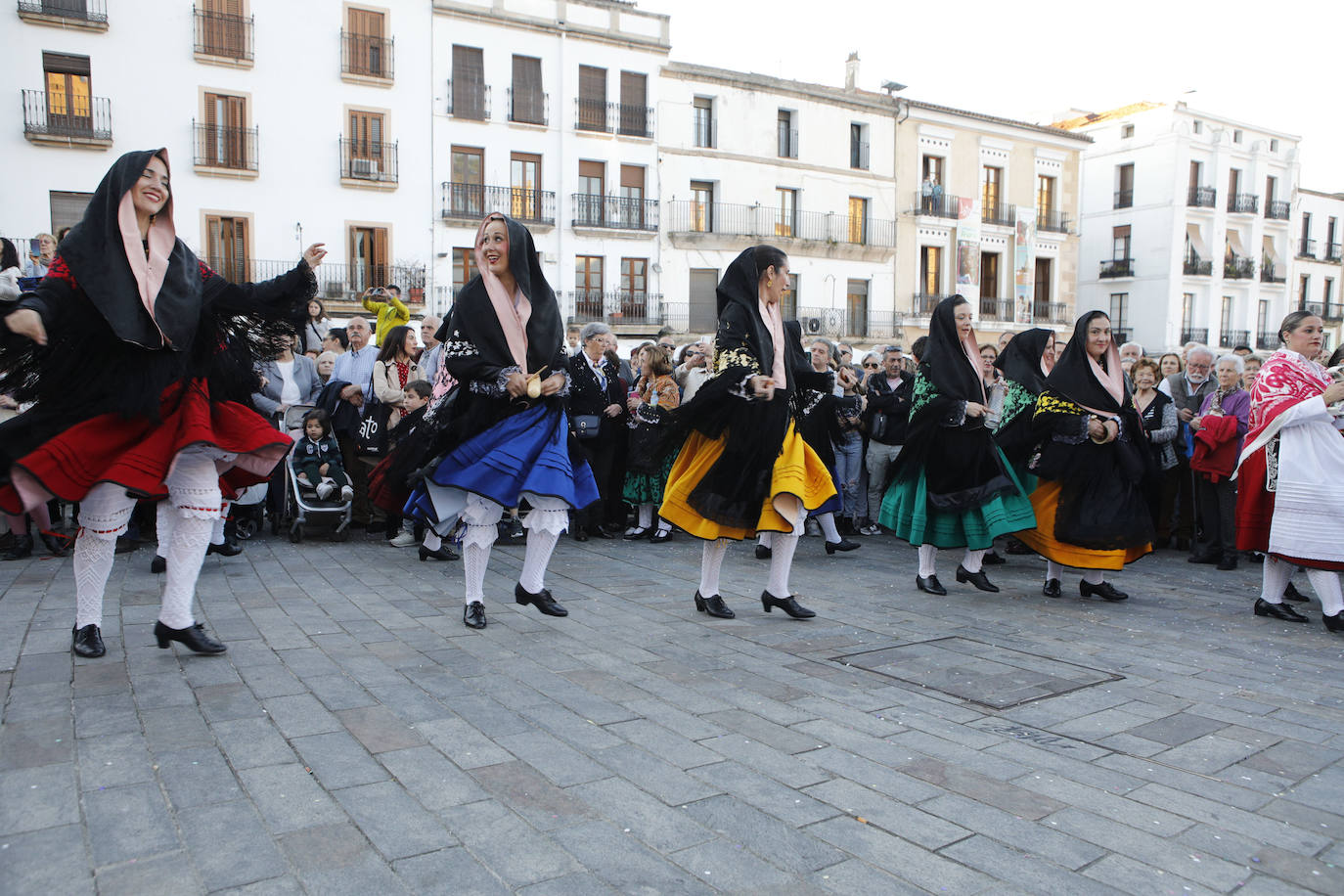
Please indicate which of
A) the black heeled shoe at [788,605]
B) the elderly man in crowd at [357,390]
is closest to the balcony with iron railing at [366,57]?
the elderly man in crowd at [357,390]

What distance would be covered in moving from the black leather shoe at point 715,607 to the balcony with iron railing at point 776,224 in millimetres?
26736

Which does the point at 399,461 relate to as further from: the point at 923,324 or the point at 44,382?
the point at 923,324

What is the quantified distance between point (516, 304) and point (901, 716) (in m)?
3.20

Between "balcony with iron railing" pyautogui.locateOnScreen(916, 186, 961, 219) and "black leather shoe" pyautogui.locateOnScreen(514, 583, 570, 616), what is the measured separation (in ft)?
109

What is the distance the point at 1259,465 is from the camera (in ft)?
21.5

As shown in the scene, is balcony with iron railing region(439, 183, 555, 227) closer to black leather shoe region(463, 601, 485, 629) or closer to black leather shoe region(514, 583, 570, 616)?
black leather shoe region(514, 583, 570, 616)

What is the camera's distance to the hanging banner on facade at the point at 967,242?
36.8m

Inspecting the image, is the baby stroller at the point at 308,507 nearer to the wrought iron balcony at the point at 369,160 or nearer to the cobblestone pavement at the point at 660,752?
the cobblestone pavement at the point at 660,752

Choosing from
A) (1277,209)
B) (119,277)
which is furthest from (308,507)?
(1277,209)

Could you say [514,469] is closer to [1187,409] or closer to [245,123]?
[1187,409]

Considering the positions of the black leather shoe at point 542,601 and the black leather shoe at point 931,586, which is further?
the black leather shoe at point 931,586

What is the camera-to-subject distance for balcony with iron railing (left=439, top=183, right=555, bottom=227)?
2838cm

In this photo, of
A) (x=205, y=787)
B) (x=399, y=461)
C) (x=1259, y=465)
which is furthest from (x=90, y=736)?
(x=1259, y=465)

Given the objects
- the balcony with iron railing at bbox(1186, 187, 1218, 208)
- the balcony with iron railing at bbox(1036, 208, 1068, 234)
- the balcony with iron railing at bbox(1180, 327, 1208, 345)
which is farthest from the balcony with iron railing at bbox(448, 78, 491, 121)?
the balcony with iron railing at bbox(1186, 187, 1218, 208)
